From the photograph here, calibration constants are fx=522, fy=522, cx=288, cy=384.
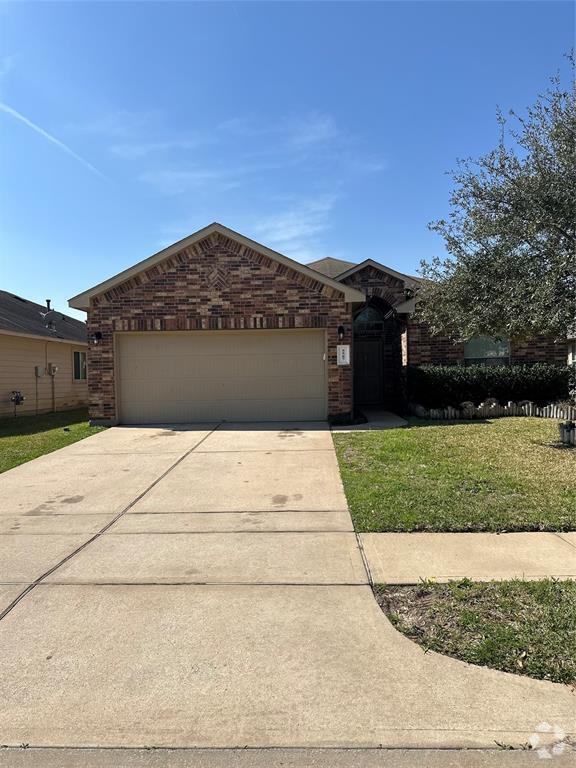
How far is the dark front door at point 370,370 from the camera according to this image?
17031 mm

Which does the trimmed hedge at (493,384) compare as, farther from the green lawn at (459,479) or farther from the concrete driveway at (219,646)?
the concrete driveway at (219,646)

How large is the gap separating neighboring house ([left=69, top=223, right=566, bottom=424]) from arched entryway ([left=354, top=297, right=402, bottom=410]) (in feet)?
14.2

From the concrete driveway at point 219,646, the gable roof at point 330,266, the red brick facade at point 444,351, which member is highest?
the gable roof at point 330,266

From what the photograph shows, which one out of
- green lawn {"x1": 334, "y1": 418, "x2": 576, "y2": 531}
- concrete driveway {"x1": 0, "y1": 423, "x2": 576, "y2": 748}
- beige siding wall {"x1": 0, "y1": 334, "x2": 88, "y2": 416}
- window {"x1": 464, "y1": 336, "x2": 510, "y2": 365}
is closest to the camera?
concrete driveway {"x1": 0, "y1": 423, "x2": 576, "y2": 748}

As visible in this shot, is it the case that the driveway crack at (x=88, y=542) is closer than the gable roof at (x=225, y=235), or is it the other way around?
the driveway crack at (x=88, y=542)

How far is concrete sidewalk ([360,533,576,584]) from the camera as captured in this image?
12.9 ft

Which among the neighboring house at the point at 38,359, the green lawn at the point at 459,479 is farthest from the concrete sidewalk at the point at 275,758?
the neighboring house at the point at 38,359

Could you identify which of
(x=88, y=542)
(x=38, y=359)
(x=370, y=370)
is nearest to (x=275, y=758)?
(x=88, y=542)

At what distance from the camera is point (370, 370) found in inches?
672

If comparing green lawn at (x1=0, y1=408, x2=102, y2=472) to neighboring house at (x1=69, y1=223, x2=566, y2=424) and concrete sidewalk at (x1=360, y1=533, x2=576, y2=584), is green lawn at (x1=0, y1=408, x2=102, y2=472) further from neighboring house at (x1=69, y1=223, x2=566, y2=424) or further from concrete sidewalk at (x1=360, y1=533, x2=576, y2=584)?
concrete sidewalk at (x1=360, y1=533, x2=576, y2=584)

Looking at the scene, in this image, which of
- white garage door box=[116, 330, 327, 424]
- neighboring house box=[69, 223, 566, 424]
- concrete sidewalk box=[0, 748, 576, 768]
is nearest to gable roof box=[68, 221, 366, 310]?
neighboring house box=[69, 223, 566, 424]

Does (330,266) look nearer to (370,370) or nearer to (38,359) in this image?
(370,370)

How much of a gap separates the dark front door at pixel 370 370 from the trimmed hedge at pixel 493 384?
3.69m

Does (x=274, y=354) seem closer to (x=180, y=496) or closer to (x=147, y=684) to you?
(x=180, y=496)
